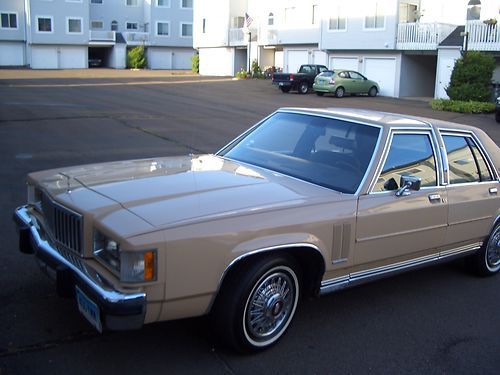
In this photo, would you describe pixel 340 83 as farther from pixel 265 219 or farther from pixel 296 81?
pixel 265 219

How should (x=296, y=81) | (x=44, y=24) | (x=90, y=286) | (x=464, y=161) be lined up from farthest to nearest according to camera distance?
1. (x=44, y=24)
2. (x=296, y=81)
3. (x=464, y=161)
4. (x=90, y=286)

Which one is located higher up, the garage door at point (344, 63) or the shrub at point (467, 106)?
the garage door at point (344, 63)

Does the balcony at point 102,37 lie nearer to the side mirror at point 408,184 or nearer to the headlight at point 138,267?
the side mirror at point 408,184

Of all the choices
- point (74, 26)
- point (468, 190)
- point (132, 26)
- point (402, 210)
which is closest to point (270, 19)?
point (74, 26)

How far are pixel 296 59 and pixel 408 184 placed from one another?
130 feet

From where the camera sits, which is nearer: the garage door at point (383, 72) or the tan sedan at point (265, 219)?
the tan sedan at point (265, 219)

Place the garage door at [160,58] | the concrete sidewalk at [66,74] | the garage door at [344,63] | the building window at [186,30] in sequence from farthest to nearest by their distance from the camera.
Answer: the building window at [186,30] < the garage door at [160,58] < the concrete sidewalk at [66,74] < the garage door at [344,63]

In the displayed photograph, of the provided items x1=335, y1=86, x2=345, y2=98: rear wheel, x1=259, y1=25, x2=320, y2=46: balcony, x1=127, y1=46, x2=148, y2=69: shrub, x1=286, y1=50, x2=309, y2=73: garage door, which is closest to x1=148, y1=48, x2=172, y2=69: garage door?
x1=127, y1=46, x2=148, y2=69: shrub

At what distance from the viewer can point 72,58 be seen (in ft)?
208

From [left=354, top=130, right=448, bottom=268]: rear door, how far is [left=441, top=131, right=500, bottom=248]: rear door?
0.20m

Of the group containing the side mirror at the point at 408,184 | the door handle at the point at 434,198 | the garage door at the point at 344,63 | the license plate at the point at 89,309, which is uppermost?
the garage door at the point at 344,63

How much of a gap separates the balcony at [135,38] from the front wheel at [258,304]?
65.5 meters

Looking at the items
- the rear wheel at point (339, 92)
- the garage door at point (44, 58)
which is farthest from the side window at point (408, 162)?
the garage door at point (44, 58)

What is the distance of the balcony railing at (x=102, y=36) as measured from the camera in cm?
6322
